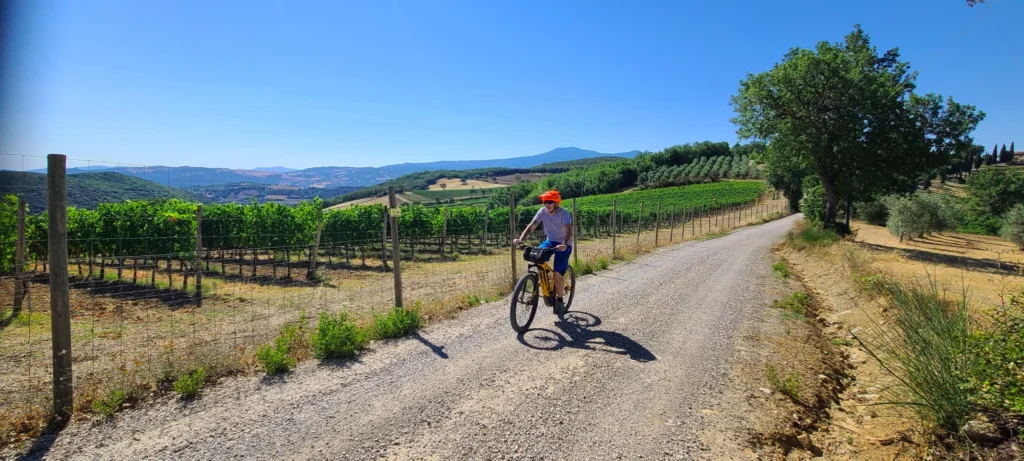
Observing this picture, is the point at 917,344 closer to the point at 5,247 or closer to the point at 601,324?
the point at 601,324

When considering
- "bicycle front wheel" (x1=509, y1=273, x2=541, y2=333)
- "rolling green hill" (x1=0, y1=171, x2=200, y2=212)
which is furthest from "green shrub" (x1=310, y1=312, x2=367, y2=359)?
"rolling green hill" (x1=0, y1=171, x2=200, y2=212)

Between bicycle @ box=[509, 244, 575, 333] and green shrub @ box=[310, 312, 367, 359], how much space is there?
177cm

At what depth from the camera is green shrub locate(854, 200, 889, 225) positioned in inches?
1391

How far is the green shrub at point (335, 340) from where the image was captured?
185 inches

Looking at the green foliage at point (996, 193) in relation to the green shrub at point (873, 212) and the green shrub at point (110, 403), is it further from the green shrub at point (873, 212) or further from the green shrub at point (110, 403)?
the green shrub at point (110, 403)

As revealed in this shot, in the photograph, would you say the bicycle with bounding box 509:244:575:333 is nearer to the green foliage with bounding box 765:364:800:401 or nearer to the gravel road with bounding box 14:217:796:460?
the gravel road with bounding box 14:217:796:460

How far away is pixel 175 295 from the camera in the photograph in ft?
38.8

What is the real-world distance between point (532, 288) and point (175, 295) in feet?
36.0

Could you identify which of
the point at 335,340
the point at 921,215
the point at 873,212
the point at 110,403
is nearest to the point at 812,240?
the point at 921,215

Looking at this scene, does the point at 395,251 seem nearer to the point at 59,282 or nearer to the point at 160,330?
the point at 59,282

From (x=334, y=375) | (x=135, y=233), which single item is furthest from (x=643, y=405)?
(x=135, y=233)

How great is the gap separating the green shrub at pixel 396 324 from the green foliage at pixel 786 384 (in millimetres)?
3917

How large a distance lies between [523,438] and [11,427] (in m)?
3.53

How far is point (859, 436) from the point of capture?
136 inches
